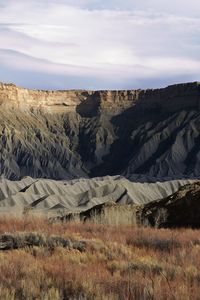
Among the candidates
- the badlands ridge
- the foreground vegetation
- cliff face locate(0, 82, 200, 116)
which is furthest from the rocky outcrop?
cliff face locate(0, 82, 200, 116)

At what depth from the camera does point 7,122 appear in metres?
139

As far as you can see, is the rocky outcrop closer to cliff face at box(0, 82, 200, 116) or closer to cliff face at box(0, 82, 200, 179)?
cliff face at box(0, 82, 200, 179)

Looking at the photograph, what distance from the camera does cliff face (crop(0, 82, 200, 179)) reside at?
130250 mm

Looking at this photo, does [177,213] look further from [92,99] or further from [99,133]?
[92,99]

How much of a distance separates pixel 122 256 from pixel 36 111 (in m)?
141

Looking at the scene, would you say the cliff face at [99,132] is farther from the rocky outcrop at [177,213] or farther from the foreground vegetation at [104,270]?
the foreground vegetation at [104,270]

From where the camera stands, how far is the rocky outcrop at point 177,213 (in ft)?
74.7

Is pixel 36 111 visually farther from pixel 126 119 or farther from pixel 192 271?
pixel 192 271

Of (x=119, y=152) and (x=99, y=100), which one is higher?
(x=99, y=100)

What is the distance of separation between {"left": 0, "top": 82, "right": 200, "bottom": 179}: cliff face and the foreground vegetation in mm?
108691

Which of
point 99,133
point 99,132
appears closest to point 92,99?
point 99,132

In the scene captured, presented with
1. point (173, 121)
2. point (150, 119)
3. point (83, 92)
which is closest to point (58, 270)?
point (173, 121)

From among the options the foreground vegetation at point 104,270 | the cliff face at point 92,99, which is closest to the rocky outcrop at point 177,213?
the foreground vegetation at point 104,270

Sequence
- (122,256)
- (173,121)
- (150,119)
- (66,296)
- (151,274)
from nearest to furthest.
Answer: (66,296) < (151,274) < (122,256) < (173,121) < (150,119)
